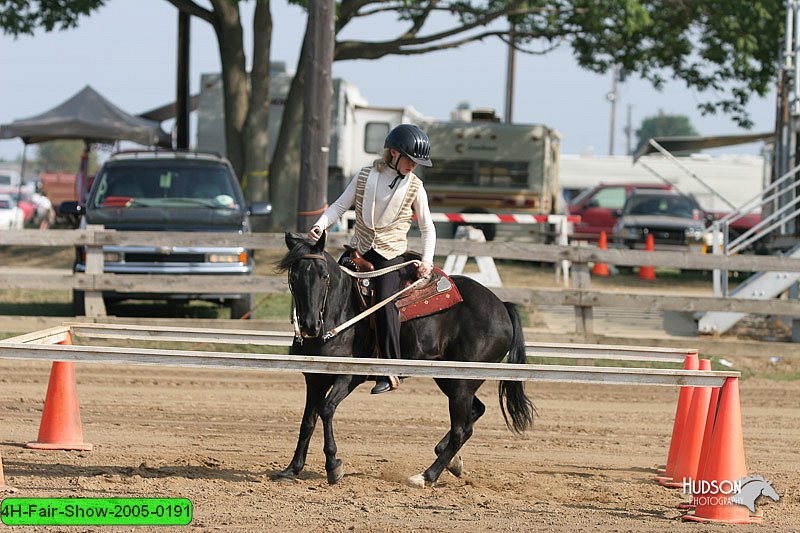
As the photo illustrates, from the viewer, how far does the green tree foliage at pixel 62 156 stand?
454ft

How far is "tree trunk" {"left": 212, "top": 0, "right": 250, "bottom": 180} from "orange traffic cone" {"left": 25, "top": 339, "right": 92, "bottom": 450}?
16.6m

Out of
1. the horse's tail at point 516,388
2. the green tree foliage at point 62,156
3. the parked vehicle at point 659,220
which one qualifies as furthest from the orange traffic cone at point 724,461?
the green tree foliage at point 62,156

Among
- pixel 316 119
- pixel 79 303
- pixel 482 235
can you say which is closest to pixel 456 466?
pixel 316 119

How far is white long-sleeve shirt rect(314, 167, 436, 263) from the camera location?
7.80 meters

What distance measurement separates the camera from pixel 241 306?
15.1 metres

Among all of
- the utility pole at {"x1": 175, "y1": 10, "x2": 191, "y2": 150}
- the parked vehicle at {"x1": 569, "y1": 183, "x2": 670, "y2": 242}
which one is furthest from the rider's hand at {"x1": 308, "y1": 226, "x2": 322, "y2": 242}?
the parked vehicle at {"x1": 569, "y1": 183, "x2": 670, "y2": 242}

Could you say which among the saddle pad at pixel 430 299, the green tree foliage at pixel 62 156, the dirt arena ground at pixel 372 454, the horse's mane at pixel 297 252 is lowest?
the dirt arena ground at pixel 372 454

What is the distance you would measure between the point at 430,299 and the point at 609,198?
26.5 m

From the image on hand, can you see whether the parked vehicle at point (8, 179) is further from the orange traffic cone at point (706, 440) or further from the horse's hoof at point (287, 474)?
the orange traffic cone at point (706, 440)

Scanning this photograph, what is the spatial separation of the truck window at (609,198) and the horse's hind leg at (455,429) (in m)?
26.0

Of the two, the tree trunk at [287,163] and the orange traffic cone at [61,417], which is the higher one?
the tree trunk at [287,163]

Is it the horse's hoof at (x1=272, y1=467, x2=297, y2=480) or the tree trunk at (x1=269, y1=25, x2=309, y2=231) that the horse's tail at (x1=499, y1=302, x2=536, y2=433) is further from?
the tree trunk at (x1=269, y1=25, x2=309, y2=231)

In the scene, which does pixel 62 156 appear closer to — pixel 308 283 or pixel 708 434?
pixel 308 283

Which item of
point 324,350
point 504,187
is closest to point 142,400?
point 324,350
